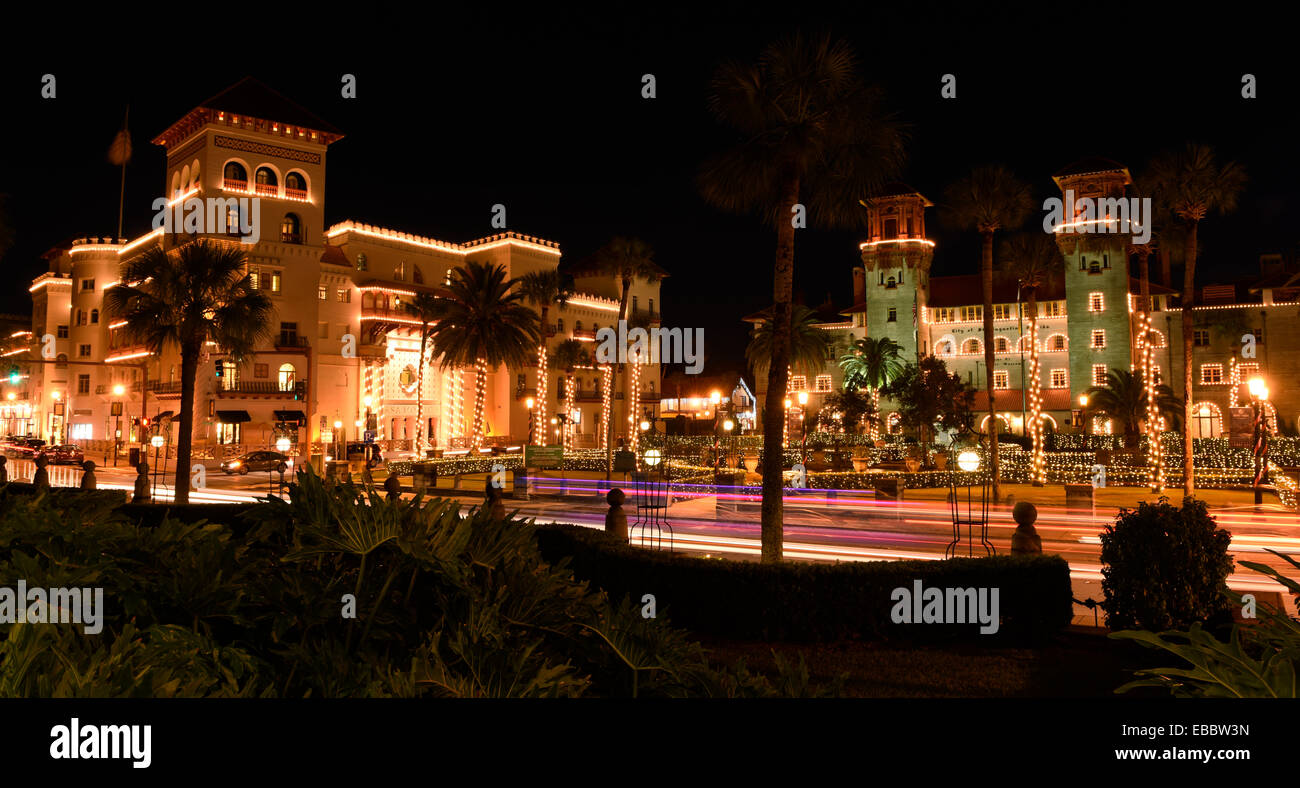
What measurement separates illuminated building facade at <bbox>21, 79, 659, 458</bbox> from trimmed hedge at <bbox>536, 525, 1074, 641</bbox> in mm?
37595

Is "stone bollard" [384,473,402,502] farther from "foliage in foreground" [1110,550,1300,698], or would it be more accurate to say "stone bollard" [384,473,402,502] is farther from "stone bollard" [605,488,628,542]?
"stone bollard" [605,488,628,542]

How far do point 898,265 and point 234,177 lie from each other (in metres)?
57.4

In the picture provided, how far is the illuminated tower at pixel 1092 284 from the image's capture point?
64625 millimetres

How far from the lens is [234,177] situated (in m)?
52.3

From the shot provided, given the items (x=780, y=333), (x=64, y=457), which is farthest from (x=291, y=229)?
(x=780, y=333)

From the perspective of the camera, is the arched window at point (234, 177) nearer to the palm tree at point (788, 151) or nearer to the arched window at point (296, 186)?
the arched window at point (296, 186)

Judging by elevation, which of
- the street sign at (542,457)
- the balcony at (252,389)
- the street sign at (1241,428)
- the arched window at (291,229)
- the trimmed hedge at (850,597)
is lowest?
the trimmed hedge at (850,597)

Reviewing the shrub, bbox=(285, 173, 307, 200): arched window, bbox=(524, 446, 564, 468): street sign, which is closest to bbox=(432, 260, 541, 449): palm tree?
bbox=(524, 446, 564, 468): street sign

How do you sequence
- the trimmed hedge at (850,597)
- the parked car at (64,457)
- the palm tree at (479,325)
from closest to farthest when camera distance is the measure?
the trimmed hedge at (850,597)
the palm tree at (479,325)
the parked car at (64,457)

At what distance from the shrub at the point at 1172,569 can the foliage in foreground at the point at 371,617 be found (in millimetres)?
7673

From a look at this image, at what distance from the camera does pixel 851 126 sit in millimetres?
14039

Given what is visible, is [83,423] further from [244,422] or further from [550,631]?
[550,631]

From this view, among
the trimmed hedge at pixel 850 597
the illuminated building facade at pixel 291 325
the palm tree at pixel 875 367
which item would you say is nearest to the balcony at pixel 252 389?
the illuminated building facade at pixel 291 325
